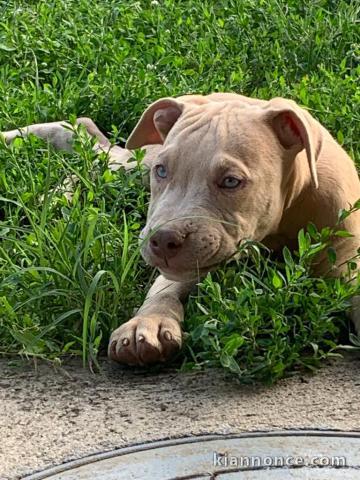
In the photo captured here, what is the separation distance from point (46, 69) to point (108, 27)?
0.65 metres

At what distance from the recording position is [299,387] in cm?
397

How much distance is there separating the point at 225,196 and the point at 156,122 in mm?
770

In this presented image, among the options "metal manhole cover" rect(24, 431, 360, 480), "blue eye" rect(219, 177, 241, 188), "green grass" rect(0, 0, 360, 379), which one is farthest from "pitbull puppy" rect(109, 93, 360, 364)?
"metal manhole cover" rect(24, 431, 360, 480)

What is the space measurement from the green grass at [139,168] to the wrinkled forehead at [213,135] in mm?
440

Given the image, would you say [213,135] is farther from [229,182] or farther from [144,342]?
[144,342]

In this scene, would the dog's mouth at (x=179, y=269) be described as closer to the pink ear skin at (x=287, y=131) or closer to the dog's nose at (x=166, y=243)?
the dog's nose at (x=166, y=243)

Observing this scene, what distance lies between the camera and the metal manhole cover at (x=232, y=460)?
3.34 meters

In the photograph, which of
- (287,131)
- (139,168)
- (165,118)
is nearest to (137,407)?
(287,131)

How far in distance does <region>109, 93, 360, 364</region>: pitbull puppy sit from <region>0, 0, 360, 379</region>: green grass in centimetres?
12

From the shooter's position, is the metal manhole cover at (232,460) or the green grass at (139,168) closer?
the metal manhole cover at (232,460)

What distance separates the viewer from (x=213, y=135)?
4391mm

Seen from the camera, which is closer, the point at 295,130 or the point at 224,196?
the point at 224,196

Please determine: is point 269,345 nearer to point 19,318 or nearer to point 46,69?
point 19,318

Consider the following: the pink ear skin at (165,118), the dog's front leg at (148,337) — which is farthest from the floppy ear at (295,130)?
the dog's front leg at (148,337)
